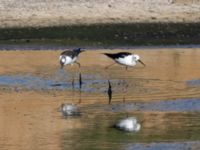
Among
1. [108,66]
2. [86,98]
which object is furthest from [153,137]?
[108,66]

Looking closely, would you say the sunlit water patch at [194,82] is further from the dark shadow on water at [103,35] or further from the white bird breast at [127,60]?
the dark shadow on water at [103,35]

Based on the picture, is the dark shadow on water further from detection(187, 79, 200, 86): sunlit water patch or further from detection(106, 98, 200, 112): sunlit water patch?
detection(106, 98, 200, 112): sunlit water patch

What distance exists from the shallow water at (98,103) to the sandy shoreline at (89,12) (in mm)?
3941

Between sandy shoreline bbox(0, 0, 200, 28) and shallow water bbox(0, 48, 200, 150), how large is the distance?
3941 millimetres

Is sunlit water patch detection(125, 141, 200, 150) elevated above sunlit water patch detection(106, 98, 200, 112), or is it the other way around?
sunlit water patch detection(125, 141, 200, 150)

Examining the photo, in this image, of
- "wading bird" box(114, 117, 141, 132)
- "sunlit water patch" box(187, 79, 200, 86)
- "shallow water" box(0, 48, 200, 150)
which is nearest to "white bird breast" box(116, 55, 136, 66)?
"shallow water" box(0, 48, 200, 150)

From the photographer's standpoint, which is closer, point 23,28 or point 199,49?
point 199,49

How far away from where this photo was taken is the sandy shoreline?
83.9 feet

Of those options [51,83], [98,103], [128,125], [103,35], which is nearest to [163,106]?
[98,103]

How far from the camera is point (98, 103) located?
14828mm

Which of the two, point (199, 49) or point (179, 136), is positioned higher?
point (179, 136)

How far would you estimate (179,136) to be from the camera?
12188 mm

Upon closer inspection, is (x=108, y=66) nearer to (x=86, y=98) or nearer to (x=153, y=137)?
(x=86, y=98)

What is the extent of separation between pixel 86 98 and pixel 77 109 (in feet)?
Result: 3.61
